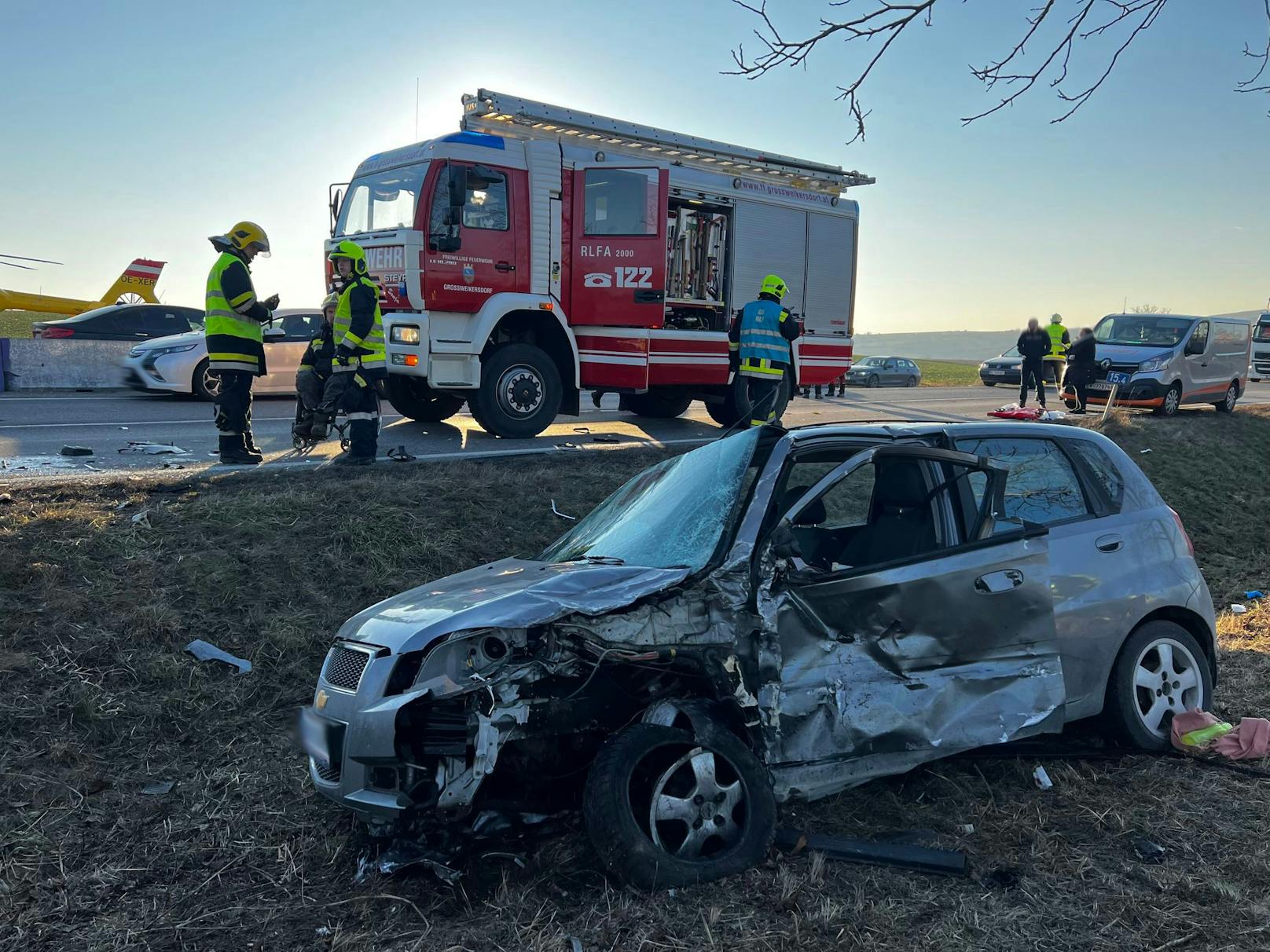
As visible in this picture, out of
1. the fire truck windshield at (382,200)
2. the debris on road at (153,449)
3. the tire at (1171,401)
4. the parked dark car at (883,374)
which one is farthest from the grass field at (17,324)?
the tire at (1171,401)

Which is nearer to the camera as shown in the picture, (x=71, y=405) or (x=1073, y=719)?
(x=1073, y=719)

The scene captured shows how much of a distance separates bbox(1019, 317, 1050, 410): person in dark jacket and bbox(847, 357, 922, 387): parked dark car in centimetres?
1634

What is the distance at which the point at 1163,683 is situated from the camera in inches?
180

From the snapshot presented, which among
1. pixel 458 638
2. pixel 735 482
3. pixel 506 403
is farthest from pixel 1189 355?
pixel 458 638

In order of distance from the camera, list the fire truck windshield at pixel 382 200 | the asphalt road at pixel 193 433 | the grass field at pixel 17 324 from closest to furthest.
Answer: the asphalt road at pixel 193 433 < the fire truck windshield at pixel 382 200 < the grass field at pixel 17 324

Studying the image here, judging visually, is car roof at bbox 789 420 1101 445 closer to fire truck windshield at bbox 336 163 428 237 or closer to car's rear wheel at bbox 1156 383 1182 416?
fire truck windshield at bbox 336 163 428 237

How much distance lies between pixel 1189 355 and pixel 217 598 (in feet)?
55.3

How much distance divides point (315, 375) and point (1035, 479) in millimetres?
6727

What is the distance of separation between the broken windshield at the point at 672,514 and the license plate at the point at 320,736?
120cm

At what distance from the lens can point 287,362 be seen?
15.4 m

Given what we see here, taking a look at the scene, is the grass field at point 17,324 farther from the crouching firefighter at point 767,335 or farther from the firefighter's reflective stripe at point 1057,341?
the firefighter's reflective stripe at point 1057,341

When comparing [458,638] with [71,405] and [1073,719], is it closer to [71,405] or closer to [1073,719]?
[1073,719]

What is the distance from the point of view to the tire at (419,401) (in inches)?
460

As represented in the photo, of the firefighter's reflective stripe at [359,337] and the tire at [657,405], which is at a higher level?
the firefighter's reflective stripe at [359,337]
